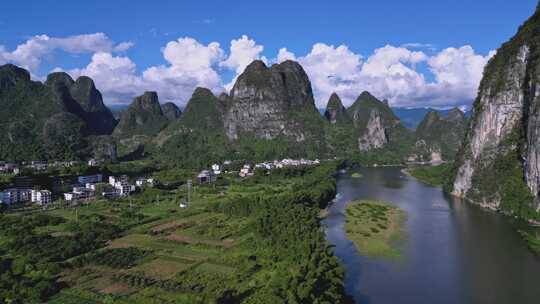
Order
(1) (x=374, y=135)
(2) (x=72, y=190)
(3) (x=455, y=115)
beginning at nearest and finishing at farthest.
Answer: (2) (x=72, y=190), (1) (x=374, y=135), (3) (x=455, y=115)

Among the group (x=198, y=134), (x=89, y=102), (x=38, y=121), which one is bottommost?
(x=198, y=134)

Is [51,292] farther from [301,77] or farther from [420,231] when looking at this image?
[301,77]

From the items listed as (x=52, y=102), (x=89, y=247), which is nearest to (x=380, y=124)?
(x=52, y=102)

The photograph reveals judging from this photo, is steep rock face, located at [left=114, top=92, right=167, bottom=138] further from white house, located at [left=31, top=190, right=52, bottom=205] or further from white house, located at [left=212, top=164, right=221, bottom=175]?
white house, located at [left=31, top=190, right=52, bottom=205]

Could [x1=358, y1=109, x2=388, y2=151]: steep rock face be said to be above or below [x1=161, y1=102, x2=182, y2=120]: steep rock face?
below

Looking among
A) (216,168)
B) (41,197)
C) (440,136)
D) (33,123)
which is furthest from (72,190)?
(440,136)

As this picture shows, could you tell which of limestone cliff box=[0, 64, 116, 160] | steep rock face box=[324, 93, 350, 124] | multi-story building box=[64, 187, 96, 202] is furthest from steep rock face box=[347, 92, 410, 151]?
multi-story building box=[64, 187, 96, 202]

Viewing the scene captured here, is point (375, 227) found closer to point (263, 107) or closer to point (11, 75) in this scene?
point (263, 107)
